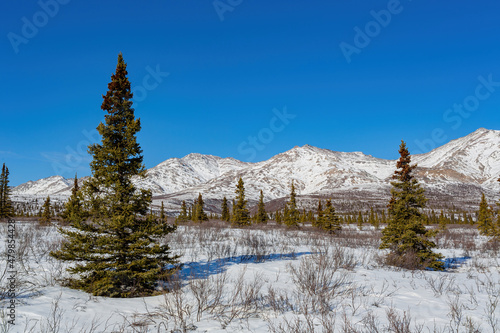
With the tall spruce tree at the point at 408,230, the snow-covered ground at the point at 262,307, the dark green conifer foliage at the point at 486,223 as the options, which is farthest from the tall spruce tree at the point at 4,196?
the dark green conifer foliage at the point at 486,223

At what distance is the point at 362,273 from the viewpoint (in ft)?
31.6

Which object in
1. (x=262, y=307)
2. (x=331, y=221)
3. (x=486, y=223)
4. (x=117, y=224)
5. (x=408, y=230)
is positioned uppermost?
(x=117, y=224)

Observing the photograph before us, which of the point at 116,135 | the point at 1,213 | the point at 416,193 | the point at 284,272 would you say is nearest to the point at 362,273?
the point at 284,272

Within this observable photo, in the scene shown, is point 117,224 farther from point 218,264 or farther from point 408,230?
point 408,230

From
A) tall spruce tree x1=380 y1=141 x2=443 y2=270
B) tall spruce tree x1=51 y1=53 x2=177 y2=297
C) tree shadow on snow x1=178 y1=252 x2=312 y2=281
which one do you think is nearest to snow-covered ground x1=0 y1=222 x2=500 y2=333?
tree shadow on snow x1=178 y1=252 x2=312 y2=281

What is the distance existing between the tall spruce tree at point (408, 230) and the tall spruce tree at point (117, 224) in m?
10.1

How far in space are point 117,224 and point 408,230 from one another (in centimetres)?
1253

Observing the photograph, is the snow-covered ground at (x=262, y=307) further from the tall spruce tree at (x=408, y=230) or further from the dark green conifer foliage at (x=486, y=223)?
the dark green conifer foliage at (x=486, y=223)

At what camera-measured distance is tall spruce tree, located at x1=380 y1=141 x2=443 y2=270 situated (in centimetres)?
1285

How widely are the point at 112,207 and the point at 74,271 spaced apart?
5.71 ft

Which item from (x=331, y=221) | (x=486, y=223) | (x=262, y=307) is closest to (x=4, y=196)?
(x=331, y=221)

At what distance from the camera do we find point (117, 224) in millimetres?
7465

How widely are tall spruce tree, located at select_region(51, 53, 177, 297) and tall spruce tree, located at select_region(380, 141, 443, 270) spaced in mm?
10081

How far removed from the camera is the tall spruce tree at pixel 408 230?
12848 millimetres
